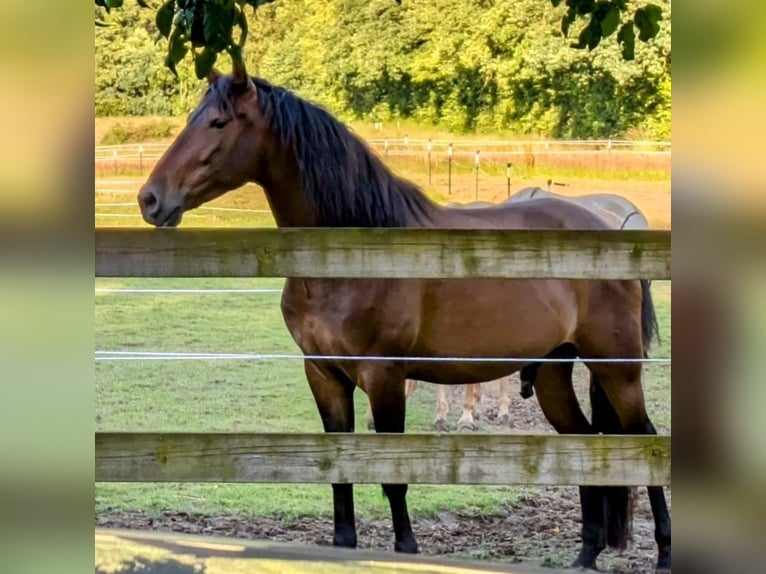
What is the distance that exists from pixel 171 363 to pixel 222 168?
2.77m

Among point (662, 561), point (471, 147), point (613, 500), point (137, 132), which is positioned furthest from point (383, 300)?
point (137, 132)

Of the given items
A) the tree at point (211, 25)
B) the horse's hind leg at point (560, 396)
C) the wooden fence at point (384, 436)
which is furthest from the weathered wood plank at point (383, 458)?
the horse's hind leg at point (560, 396)

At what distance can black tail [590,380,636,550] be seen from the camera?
9.24 ft

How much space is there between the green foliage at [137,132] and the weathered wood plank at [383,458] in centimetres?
730

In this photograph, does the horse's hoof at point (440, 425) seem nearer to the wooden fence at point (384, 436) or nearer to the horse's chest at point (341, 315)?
the horse's chest at point (341, 315)

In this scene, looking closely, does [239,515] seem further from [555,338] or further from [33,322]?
[33,322]

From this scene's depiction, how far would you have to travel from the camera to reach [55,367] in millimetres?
409

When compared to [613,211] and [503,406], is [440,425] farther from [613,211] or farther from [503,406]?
[613,211]

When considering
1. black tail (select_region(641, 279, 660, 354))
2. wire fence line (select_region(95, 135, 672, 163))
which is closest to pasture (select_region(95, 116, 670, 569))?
wire fence line (select_region(95, 135, 672, 163))

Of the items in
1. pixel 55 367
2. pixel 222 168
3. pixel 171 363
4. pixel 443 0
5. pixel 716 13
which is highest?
pixel 443 0

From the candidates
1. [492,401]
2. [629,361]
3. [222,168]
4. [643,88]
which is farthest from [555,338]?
[643,88]

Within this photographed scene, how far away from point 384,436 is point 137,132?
24.8ft

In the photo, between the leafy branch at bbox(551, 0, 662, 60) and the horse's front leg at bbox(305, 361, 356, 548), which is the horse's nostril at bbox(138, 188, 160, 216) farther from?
the leafy branch at bbox(551, 0, 662, 60)

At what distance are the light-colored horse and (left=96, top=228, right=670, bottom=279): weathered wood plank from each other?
1.62 m
